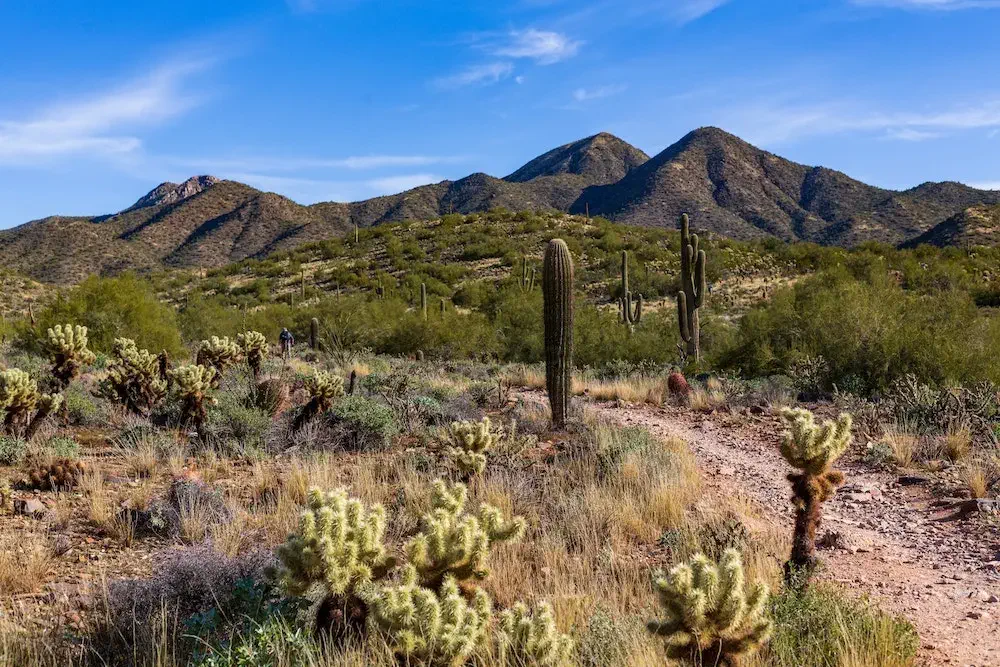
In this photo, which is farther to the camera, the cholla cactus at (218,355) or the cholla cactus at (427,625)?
the cholla cactus at (218,355)

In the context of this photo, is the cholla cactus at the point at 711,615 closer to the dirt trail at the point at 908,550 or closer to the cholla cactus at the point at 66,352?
the dirt trail at the point at 908,550

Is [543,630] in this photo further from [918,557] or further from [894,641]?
[918,557]

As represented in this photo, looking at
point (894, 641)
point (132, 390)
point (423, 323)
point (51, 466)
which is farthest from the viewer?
point (423, 323)

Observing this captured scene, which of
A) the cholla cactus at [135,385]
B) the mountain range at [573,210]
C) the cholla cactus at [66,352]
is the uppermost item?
the mountain range at [573,210]

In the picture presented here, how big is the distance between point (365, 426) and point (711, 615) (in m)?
6.07

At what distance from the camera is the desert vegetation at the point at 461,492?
3312 millimetres

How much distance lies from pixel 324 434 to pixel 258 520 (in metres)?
3.10

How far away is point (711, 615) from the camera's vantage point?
10.1ft

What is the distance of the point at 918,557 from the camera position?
16.9 feet

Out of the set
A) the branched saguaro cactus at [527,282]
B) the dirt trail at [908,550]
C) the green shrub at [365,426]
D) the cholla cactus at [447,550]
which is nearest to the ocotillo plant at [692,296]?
the dirt trail at [908,550]

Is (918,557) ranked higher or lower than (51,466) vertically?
lower

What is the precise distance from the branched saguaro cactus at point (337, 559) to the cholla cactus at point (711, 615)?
141 cm

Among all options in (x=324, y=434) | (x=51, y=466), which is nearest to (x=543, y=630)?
(x=51, y=466)

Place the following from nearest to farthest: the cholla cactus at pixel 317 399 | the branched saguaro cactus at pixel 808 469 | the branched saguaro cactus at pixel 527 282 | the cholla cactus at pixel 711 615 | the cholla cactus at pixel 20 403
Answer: the cholla cactus at pixel 711 615 → the branched saguaro cactus at pixel 808 469 → the cholla cactus at pixel 20 403 → the cholla cactus at pixel 317 399 → the branched saguaro cactus at pixel 527 282
